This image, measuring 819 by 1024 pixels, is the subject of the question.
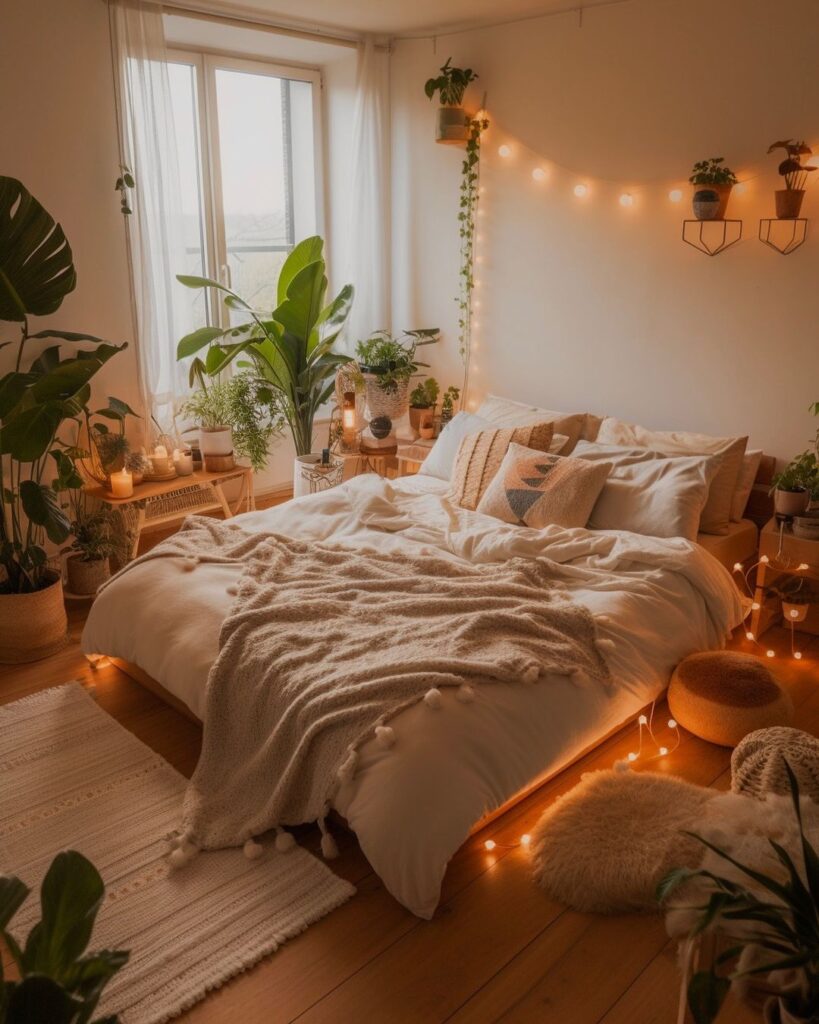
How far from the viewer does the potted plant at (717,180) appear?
12.1ft

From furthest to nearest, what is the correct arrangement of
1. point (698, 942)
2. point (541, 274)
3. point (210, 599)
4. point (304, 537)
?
point (541, 274) < point (304, 537) < point (210, 599) < point (698, 942)

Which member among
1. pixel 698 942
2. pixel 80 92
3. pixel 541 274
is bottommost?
pixel 698 942

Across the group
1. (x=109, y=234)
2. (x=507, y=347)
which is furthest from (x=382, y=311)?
(x=109, y=234)

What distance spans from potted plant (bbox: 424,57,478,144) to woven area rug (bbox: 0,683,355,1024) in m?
3.33

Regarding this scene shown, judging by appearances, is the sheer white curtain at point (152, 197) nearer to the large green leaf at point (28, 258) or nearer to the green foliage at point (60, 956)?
Answer: the large green leaf at point (28, 258)

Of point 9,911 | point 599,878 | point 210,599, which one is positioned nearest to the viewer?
point 9,911

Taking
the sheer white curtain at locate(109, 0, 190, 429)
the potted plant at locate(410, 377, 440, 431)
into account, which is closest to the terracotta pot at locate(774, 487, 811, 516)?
the potted plant at locate(410, 377, 440, 431)

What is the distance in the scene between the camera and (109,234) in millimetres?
4098

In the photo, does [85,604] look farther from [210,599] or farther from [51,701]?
[210,599]

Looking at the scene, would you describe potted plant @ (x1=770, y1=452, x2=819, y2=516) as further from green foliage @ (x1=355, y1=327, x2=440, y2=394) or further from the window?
the window

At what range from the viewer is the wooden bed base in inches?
97.8

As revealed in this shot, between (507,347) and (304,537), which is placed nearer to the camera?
(304,537)

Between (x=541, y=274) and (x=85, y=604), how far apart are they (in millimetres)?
2780

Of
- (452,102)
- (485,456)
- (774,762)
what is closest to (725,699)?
(774,762)
